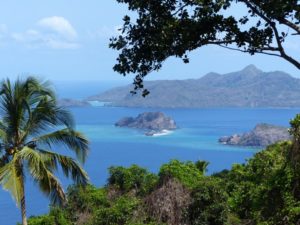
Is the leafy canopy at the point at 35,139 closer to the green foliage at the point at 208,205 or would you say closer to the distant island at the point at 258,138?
the green foliage at the point at 208,205

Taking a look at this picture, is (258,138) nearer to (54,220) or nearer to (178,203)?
(54,220)

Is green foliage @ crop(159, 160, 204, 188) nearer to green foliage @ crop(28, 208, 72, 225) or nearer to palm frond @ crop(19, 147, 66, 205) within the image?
green foliage @ crop(28, 208, 72, 225)

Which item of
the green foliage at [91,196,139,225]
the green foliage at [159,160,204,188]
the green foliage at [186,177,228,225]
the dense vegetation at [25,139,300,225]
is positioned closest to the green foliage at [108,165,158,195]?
the dense vegetation at [25,139,300,225]

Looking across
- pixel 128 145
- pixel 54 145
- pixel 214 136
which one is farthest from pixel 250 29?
pixel 214 136

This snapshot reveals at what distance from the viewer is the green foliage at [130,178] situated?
23.7 metres

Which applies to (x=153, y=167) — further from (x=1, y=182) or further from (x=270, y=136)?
(x=1, y=182)

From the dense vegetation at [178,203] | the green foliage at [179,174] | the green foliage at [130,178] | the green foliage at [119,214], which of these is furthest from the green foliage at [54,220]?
the green foliage at [179,174]

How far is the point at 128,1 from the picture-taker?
7227 mm

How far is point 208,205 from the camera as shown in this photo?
18.4 m

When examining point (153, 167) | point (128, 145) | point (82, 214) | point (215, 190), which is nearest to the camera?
point (215, 190)

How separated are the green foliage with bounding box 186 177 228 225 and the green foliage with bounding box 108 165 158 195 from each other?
4.56 metres

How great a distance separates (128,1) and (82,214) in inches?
661

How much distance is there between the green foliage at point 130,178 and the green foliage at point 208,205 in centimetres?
456

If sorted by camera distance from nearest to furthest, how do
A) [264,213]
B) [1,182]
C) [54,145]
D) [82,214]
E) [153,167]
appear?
[264,213] → [1,182] → [54,145] → [82,214] → [153,167]
